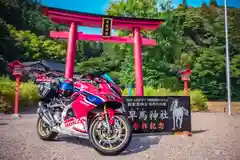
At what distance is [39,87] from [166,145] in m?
2.40

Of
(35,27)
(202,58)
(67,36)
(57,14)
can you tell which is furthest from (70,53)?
(35,27)

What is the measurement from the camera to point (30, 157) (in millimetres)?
2656

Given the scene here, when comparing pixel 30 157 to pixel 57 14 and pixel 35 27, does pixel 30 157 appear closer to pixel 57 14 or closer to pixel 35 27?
pixel 57 14

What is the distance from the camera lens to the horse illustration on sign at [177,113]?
13.6 ft

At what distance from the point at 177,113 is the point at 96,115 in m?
2.00

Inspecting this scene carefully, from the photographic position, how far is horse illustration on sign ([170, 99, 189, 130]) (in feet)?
13.6

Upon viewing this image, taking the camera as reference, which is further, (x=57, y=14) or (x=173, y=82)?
(x=173, y=82)

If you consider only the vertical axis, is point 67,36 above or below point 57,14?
below

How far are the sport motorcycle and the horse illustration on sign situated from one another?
1586mm

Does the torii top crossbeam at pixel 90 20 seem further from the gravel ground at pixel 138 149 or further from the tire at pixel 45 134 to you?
the gravel ground at pixel 138 149

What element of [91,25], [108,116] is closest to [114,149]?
[108,116]

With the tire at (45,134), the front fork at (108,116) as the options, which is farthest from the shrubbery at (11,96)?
the front fork at (108,116)

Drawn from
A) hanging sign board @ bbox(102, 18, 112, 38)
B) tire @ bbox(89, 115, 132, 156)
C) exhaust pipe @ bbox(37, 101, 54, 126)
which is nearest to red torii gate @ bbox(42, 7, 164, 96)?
hanging sign board @ bbox(102, 18, 112, 38)

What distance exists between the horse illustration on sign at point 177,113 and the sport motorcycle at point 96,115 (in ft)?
5.20
